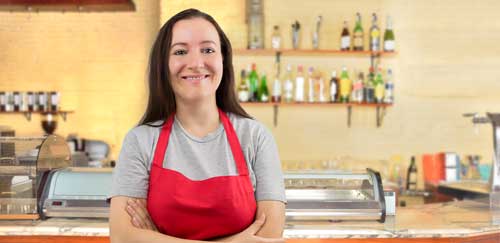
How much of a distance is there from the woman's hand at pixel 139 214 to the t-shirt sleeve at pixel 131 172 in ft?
0.06

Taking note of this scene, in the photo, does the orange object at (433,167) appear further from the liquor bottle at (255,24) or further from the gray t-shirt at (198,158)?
the gray t-shirt at (198,158)

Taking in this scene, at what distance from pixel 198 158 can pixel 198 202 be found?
12 centimetres

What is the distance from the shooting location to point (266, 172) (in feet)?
5.06

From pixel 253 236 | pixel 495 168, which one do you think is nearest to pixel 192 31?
pixel 253 236

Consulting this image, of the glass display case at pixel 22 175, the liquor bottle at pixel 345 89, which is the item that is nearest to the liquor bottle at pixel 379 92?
the liquor bottle at pixel 345 89

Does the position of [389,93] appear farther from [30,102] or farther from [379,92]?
[30,102]

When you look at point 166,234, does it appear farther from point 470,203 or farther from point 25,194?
point 470,203

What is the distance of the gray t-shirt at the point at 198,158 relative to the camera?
1488 mm

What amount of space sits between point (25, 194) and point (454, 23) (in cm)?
414

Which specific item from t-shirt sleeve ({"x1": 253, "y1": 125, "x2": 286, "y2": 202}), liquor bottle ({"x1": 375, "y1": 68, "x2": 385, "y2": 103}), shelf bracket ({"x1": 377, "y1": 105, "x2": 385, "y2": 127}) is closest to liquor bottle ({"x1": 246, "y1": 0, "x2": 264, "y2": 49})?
liquor bottle ({"x1": 375, "y1": 68, "x2": 385, "y2": 103})

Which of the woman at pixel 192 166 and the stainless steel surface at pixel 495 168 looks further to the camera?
the stainless steel surface at pixel 495 168

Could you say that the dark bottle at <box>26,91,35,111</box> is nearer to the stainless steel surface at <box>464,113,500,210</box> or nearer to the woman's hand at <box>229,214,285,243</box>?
the stainless steel surface at <box>464,113,500,210</box>

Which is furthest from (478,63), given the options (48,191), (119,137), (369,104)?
(48,191)

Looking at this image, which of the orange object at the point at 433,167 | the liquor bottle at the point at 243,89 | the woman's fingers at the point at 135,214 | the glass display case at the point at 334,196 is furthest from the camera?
the orange object at the point at 433,167
